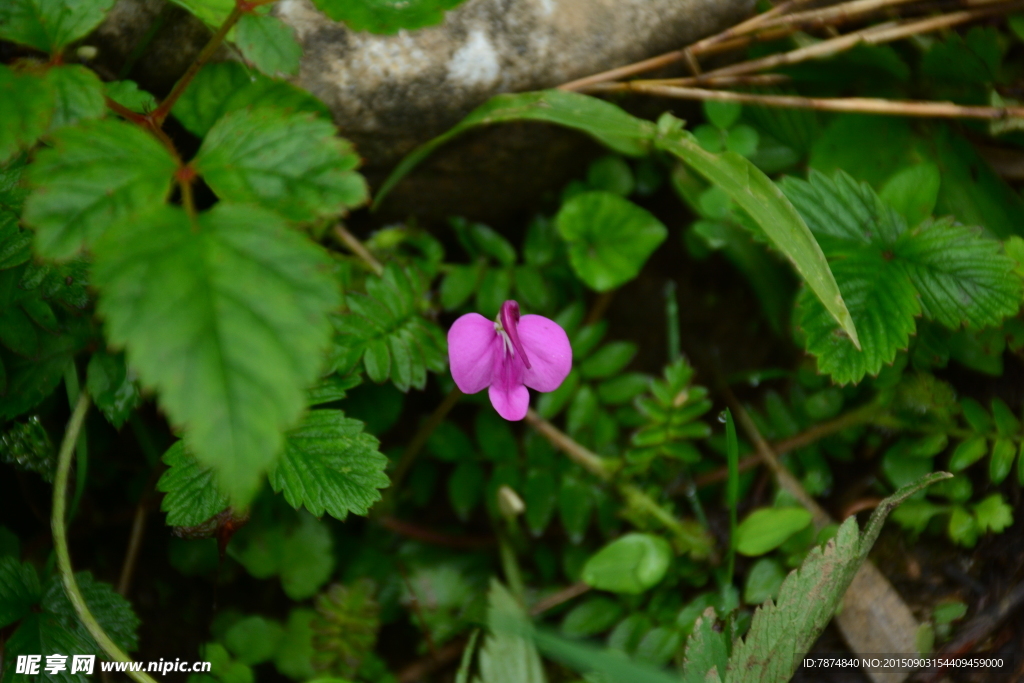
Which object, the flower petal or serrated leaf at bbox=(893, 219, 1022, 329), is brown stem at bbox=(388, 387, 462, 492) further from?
serrated leaf at bbox=(893, 219, 1022, 329)

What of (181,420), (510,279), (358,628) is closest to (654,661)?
(358,628)

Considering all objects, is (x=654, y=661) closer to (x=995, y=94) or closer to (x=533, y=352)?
(x=533, y=352)

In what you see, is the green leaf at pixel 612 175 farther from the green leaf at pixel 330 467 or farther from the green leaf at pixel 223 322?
the green leaf at pixel 223 322

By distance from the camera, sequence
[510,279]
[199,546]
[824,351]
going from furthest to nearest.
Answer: [510,279] → [199,546] → [824,351]

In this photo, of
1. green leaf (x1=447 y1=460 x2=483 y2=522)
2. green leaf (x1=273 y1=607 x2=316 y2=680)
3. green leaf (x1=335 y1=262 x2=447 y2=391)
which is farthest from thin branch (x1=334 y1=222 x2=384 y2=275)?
green leaf (x1=273 y1=607 x2=316 y2=680)

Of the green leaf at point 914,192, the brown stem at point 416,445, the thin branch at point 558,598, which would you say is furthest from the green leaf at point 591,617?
the green leaf at point 914,192

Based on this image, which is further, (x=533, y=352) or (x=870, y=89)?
(x=870, y=89)

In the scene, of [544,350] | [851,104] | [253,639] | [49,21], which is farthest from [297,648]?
[851,104]
